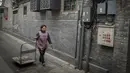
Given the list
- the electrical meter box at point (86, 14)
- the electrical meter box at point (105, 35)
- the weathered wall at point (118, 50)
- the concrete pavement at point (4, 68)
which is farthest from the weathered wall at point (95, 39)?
the concrete pavement at point (4, 68)

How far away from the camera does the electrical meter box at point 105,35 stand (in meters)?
5.15

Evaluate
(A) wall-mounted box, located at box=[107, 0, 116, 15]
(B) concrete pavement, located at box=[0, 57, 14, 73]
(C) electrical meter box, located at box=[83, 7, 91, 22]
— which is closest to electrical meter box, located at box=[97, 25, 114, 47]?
(A) wall-mounted box, located at box=[107, 0, 116, 15]

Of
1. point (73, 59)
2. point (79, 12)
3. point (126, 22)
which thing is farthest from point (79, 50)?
point (126, 22)

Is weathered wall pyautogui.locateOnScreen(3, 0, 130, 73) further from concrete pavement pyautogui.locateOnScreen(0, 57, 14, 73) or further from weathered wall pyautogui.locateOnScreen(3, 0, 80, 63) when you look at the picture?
concrete pavement pyautogui.locateOnScreen(0, 57, 14, 73)

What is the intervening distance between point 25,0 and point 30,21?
2.08 m

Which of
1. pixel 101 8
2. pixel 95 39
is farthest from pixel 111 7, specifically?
pixel 95 39

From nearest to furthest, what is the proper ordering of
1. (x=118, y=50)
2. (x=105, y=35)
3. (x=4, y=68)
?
(x=118, y=50)
(x=105, y=35)
(x=4, y=68)

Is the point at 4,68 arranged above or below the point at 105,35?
below

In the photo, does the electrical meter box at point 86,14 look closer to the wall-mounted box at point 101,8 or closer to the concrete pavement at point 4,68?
the wall-mounted box at point 101,8

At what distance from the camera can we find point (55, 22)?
29.2ft

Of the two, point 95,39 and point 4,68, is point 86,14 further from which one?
point 4,68

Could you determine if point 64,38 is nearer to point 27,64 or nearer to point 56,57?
point 56,57

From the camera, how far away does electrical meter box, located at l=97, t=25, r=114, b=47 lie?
515 centimetres

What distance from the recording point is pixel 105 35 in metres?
5.38
